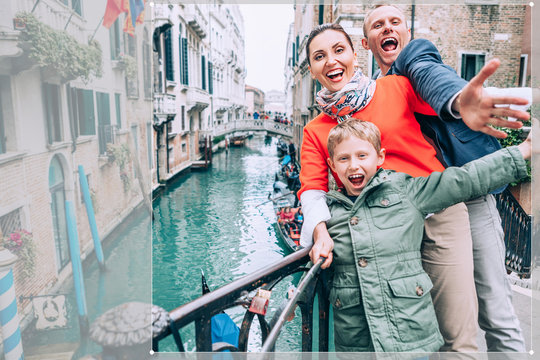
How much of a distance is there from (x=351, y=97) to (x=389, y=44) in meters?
0.35

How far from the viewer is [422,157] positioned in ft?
3.18

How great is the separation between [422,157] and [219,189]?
38.5 ft

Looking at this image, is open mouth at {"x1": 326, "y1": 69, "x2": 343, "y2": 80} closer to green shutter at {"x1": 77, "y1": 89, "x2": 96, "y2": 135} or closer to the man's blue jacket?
the man's blue jacket

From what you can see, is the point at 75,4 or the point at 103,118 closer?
the point at 75,4

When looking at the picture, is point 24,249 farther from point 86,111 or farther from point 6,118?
point 86,111

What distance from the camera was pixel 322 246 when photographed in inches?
35.0

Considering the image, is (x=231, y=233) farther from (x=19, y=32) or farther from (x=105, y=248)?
(x=19, y=32)

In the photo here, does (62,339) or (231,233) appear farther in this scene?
(231,233)

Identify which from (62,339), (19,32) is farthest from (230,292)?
(62,339)

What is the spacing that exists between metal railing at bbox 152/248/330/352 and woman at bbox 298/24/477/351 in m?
0.06

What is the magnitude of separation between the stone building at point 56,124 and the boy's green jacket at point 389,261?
9.62 ft

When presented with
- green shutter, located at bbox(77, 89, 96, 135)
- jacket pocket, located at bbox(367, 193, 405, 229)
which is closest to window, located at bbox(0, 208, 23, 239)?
green shutter, located at bbox(77, 89, 96, 135)

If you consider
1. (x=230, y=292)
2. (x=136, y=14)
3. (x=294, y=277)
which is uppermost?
(x=136, y=14)

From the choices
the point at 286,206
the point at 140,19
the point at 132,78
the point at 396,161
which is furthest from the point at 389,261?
the point at 286,206
